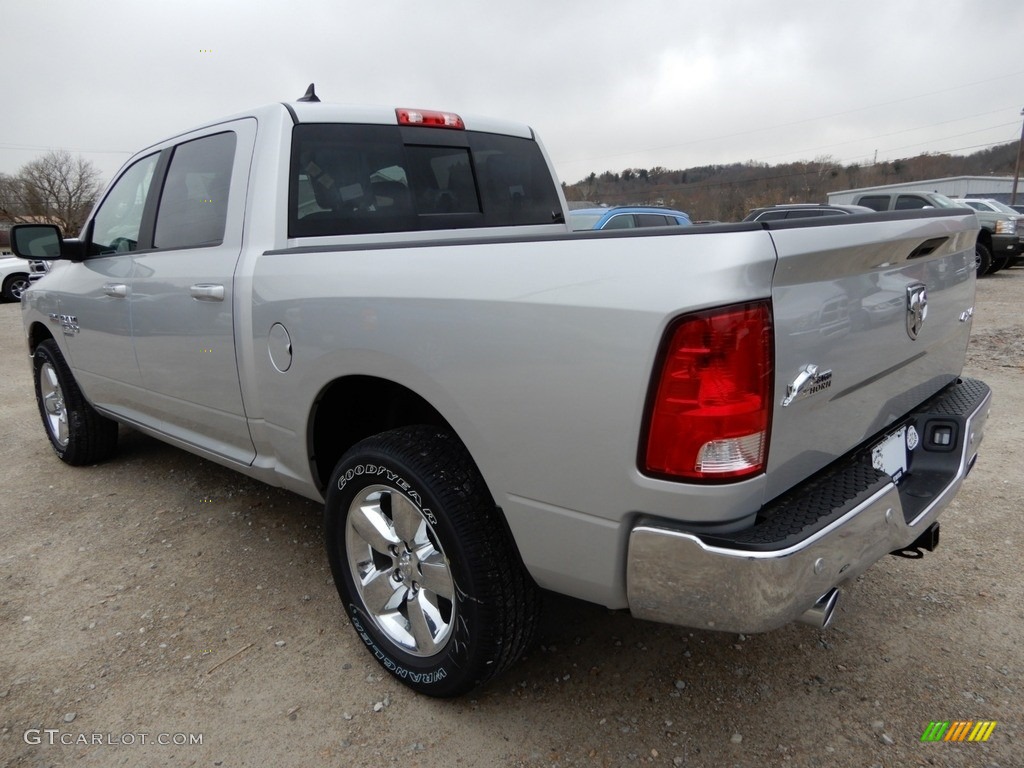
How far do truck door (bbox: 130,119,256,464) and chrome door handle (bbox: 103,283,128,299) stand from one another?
3.1 inches

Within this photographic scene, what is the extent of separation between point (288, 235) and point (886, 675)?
8.36ft

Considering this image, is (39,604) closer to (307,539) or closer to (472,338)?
(307,539)

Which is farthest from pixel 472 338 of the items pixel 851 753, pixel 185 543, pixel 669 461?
pixel 185 543

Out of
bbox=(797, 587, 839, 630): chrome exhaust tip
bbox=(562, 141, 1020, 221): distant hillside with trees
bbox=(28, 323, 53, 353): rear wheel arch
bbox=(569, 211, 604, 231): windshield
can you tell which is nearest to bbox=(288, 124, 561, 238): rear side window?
bbox=(797, 587, 839, 630): chrome exhaust tip

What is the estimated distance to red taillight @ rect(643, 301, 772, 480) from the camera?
4.77 feet

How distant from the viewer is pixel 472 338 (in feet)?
5.87

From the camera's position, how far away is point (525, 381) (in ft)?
5.54

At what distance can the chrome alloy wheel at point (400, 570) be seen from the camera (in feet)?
6.91

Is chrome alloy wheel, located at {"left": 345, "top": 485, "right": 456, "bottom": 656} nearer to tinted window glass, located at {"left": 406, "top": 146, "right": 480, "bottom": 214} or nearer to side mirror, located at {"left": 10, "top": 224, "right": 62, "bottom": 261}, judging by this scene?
tinted window glass, located at {"left": 406, "top": 146, "right": 480, "bottom": 214}

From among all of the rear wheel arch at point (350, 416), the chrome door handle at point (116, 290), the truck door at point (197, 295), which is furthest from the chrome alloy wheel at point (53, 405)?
the rear wheel arch at point (350, 416)

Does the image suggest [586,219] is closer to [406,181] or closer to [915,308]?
[406,181]

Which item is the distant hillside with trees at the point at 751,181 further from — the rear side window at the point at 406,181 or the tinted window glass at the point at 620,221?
the rear side window at the point at 406,181

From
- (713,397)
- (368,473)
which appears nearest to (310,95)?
(368,473)

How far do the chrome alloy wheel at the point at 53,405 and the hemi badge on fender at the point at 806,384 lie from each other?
4.27 meters
